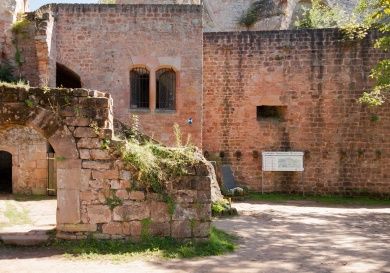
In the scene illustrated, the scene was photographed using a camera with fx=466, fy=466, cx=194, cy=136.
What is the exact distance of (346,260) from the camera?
24.4ft

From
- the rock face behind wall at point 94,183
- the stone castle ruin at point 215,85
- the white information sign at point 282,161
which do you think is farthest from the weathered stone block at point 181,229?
the white information sign at point 282,161

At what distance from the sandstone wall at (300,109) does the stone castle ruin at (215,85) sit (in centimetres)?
4

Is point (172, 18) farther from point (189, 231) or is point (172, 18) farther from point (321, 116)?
point (189, 231)

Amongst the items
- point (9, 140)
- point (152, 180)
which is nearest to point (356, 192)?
point (152, 180)

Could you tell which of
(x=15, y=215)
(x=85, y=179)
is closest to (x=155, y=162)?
(x=85, y=179)

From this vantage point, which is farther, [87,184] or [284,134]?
[284,134]

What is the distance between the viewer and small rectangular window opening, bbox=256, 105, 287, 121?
17094mm

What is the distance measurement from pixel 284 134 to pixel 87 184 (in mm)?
10336

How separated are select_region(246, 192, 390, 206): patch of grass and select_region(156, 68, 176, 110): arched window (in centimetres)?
427

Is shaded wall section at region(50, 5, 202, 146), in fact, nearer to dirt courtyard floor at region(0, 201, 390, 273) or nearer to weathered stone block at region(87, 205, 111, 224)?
dirt courtyard floor at region(0, 201, 390, 273)

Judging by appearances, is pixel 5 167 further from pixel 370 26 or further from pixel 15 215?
pixel 370 26

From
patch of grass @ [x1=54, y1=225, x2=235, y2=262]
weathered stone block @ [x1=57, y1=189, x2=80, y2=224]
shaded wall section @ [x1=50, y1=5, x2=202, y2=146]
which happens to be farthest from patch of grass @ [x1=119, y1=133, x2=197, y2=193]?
shaded wall section @ [x1=50, y1=5, x2=202, y2=146]

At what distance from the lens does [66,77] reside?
17.2 m

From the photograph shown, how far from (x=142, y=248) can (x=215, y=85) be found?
1017 centimetres
